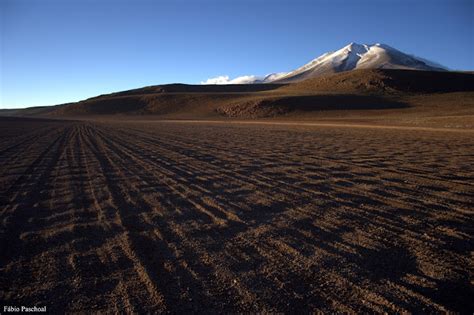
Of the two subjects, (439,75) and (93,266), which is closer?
(93,266)

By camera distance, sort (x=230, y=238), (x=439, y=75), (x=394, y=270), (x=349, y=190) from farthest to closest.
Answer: (x=439, y=75), (x=349, y=190), (x=230, y=238), (x=394, y=270)

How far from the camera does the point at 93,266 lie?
4496mm

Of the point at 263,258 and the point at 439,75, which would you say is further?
the point at 439,75

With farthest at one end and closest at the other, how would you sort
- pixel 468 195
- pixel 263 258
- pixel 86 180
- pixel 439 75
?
1. pixel 439 75
2. pixel 86 180
3. pixel 468 195
4. pixel 263 258

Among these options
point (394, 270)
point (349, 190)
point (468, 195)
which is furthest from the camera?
point (349, 190)

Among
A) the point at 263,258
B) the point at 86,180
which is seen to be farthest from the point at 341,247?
the point at 86,180

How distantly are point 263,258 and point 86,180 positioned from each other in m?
6.66

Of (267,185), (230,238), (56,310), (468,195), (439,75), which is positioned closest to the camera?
(56,310)

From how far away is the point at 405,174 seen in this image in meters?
9.70

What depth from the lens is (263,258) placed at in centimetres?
466

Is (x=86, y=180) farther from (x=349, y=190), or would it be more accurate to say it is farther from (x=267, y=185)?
(x=349, y=190)

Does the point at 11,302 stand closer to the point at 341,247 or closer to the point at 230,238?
the point at 230,238

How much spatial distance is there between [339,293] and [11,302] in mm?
3490

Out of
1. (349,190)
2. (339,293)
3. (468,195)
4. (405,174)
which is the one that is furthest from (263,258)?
(405,174)
